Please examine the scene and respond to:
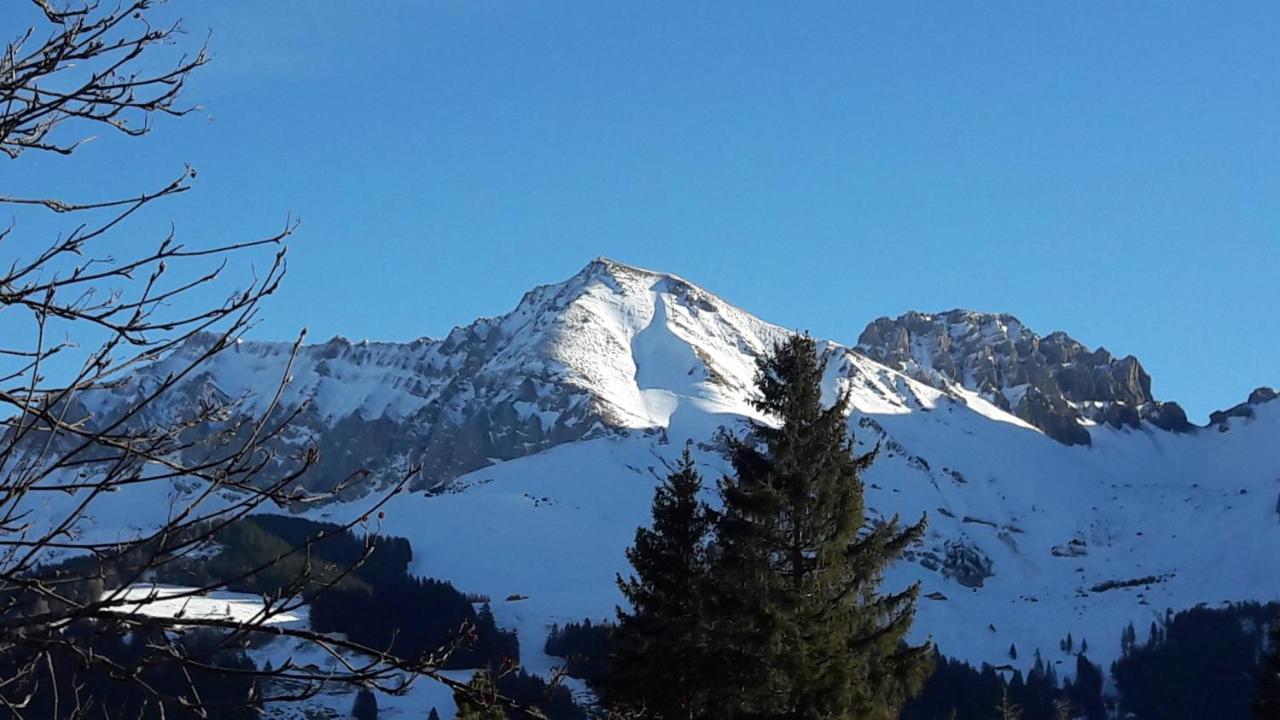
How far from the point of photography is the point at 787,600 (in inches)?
616

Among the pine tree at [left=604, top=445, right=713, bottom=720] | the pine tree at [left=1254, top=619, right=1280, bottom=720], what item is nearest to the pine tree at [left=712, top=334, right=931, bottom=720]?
the pine tree at [left=604, top=445, right=713, bottom=720]

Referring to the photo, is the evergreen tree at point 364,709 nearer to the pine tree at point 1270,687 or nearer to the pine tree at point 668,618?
the pine tree at point 1270,687

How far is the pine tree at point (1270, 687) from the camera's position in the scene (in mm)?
23156

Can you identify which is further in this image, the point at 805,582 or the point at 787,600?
the point at 805,582

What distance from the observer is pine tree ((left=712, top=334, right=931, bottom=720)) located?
15484 mm

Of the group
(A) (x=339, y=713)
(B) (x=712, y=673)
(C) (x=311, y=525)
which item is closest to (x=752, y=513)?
(B) (x=712, y=673)

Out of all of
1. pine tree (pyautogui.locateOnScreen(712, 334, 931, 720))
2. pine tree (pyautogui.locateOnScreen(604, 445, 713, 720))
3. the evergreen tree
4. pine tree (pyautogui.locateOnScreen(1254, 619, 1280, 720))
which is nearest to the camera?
pine tree (pyautogui.locateOnScreen(712, 334, 931, 720))

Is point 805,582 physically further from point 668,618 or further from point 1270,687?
point 1270,687

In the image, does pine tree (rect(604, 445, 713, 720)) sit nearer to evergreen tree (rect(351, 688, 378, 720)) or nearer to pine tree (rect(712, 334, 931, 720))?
pine tree (rect(712, 334, 931, 720))

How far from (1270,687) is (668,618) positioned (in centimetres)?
1185

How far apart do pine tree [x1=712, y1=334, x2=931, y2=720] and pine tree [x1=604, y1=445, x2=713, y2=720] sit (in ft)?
2.04

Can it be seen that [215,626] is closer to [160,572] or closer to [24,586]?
[160,572]

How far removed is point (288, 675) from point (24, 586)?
2.68 feet

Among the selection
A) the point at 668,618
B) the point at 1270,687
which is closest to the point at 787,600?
the point at 668,618
